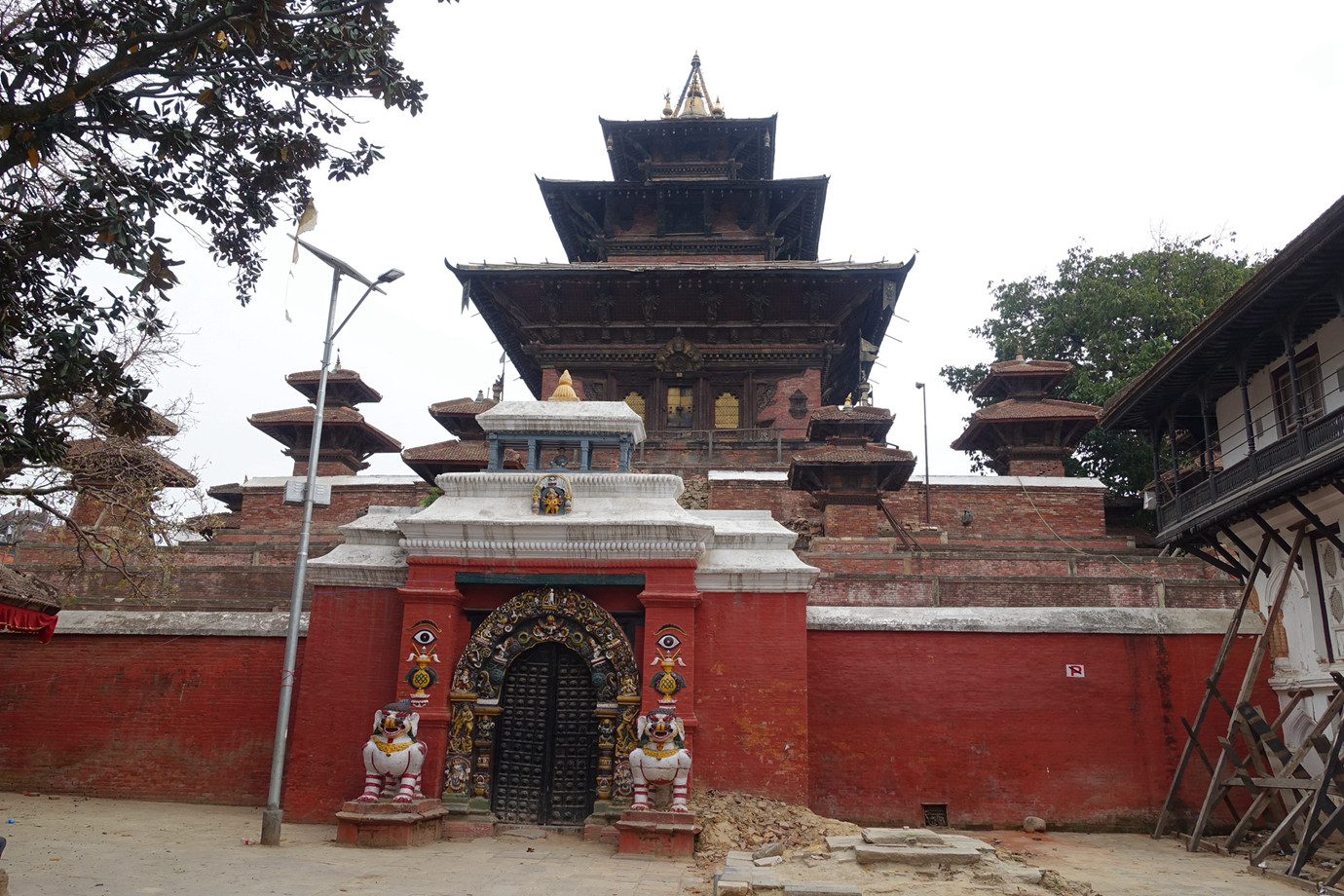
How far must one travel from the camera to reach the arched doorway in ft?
33.9

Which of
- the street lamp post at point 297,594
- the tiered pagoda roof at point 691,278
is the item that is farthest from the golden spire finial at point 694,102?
the street lamp post at point 297,594

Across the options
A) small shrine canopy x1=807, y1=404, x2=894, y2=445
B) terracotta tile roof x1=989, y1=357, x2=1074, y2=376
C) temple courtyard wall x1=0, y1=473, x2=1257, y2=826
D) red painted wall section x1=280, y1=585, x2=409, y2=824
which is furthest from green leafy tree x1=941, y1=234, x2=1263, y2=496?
red painted wall section x1=280, y1=585, x2=409, y2=824

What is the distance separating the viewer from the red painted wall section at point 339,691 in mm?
10852

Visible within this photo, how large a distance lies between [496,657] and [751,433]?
12931 mm

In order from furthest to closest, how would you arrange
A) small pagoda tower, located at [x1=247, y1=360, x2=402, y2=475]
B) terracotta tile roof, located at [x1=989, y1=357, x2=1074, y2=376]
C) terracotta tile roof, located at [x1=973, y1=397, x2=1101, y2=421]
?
small pagoda tower, located at [x1=247, y1=360, x2=402, y2=475] < terracotta tile roof, located at [x1=989, y1=357, x2=1074, y2=376] < terracotta tile roof, located at [x1=973, y1=397, x2=1101, y2=421]

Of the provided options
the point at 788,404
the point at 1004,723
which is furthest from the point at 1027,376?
the point at 1004,723

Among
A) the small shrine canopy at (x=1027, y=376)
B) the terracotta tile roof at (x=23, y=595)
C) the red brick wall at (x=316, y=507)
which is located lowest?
the terracotta tile roof at (x=23, y=595)

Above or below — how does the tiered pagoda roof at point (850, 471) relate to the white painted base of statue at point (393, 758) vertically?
above

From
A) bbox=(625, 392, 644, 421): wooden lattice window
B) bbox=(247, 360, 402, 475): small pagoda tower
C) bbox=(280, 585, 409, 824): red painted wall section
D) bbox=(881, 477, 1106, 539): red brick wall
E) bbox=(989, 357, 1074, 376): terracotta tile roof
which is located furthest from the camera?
bbox=(247, 360, 402, 475): small pagoda tower

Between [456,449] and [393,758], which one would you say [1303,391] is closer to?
[393,758]

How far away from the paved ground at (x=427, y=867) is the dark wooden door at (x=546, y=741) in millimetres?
466

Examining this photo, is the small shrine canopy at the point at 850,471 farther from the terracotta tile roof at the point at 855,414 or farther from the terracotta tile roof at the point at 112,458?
the terracotta tile roof at the point at 112,458

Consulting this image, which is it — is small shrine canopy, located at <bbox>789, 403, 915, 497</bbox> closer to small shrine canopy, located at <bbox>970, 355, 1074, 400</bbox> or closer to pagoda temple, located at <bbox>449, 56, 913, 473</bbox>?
pagoda temple, located at <bbox>449, 56, 913, 473</bbox>

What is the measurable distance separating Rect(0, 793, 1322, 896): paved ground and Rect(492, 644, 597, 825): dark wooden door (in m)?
0.47
